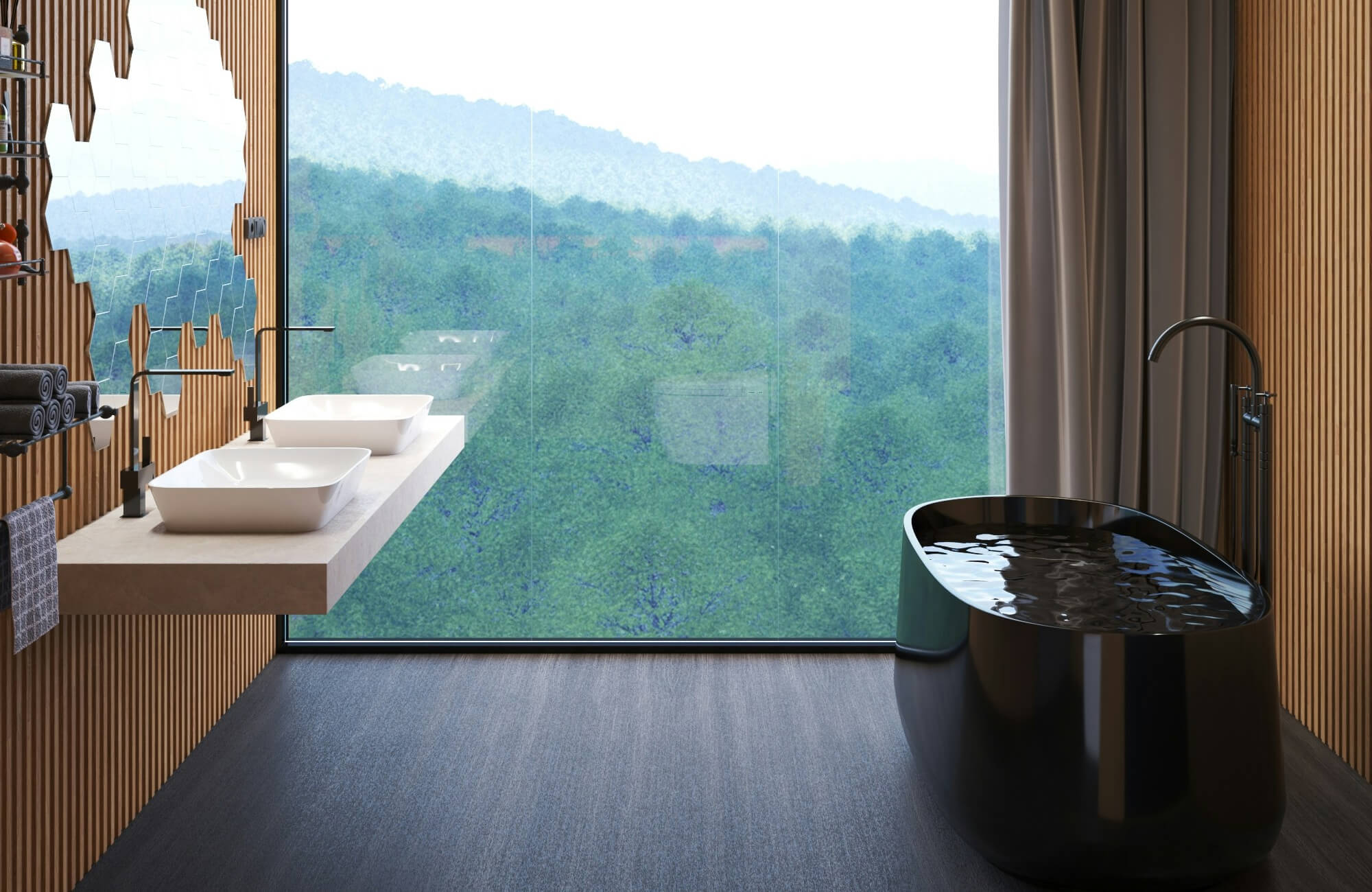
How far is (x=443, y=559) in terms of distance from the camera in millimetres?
4453

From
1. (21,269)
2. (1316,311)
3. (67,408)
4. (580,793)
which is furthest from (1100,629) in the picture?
(21,269)

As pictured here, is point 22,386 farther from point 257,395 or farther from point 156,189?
point 257,395

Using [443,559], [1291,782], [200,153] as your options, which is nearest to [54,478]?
[200,153]

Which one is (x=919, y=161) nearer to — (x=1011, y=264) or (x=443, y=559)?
(x=1011, y=264)

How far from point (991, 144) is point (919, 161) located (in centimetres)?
27

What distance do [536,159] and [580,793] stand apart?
2234 millimetres

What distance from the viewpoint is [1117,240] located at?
13.7ft

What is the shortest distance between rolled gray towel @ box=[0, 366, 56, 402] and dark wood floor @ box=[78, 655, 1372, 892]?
123 centimetres

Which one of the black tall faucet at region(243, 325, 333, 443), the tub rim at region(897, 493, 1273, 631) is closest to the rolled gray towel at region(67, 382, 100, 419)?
the black tall faucet at region(243, 325, 333, 443)

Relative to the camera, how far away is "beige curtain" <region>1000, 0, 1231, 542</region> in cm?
407

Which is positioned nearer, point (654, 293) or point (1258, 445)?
point (1258, 445)

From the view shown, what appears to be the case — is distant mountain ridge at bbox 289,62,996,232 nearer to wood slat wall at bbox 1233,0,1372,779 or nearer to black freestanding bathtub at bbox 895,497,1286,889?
wood slat wall at bbox 1233,0,1372,779

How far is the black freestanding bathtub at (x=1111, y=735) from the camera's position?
2.43m

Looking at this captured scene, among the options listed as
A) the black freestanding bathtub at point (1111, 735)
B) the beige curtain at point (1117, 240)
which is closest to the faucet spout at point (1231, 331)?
the black freestanding bathtub at point (1111, 735)
